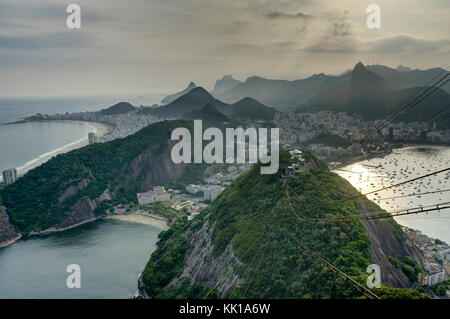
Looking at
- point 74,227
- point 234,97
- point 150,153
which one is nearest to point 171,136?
point 150,153

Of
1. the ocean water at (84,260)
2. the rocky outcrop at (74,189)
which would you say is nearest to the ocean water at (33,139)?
the rocky outcrop at (74,189)

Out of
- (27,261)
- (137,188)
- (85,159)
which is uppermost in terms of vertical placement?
(85,159)

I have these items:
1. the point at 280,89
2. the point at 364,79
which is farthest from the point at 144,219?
the point at 280,89

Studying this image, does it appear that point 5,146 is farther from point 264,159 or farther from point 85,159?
point 264,159

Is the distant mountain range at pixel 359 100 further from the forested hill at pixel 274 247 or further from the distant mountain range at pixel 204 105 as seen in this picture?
the forested hill at pixel 274 247

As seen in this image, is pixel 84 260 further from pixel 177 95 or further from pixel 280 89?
pixel 280 89

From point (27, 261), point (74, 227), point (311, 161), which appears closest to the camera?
point (311, 161)
